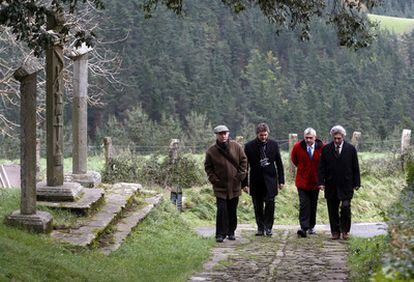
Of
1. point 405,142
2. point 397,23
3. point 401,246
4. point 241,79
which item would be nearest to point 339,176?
point 401,246

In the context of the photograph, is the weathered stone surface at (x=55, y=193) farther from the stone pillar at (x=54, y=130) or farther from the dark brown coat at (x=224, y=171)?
the dark brown coat at (x=224, y=171)

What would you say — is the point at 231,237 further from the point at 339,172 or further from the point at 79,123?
the point at 79,123

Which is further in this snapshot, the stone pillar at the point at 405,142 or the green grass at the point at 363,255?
the stone pillar at the point at 405,142

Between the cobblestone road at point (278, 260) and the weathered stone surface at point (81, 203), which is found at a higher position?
the weathered stone surface at point (81, 203)

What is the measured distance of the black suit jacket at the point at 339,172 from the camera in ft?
39.5

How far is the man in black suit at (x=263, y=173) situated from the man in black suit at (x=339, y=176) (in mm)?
817

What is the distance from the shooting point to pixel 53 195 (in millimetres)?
11164

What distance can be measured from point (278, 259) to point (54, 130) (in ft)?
12.2

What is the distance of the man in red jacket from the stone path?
373mm

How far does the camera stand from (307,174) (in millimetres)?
12570

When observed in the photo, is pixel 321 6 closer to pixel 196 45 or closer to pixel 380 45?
pixel 196 45

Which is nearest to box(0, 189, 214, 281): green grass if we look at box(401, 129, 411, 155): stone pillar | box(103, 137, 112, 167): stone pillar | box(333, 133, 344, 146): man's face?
box(333, 133, 344, 146): man's face

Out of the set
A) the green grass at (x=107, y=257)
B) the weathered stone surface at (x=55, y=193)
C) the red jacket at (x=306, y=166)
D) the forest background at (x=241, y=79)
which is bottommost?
the green grass at (x=107, y=257)

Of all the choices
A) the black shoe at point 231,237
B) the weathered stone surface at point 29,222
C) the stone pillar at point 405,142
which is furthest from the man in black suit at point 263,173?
the stone pillar at point 405,142
